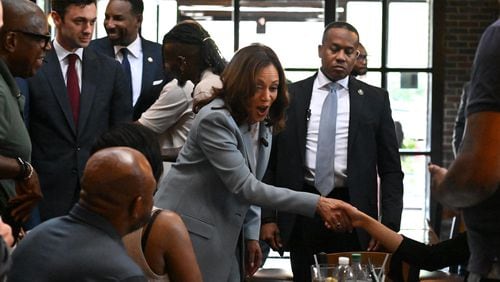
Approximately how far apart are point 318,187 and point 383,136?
18.4 inches

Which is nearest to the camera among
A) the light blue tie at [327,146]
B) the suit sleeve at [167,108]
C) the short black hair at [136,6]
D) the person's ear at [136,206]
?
the person's ear at [136,206]

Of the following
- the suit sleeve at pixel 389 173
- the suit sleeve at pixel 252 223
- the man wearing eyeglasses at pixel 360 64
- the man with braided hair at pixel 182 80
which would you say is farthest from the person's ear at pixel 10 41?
the man wearing eyeglasses at pixel 360 64

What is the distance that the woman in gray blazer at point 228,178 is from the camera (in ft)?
13.5

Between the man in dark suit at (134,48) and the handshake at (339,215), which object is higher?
the man in dark suit at (134,48)

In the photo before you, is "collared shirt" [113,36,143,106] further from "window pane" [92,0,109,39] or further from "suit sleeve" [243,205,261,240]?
"window pane" [92,0,109,39]

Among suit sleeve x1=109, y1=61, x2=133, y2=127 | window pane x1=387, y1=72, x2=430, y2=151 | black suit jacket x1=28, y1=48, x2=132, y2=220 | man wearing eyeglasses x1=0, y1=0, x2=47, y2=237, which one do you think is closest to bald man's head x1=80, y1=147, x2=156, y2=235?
man wearing eyeglasses x1=0, y1=0, x2=47, y2=237

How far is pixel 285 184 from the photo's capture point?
5.17 m

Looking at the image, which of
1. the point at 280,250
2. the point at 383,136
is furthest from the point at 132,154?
the point at 383,136

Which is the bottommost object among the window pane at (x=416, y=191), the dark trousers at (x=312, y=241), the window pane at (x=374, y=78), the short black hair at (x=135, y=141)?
the window pane at (x=416, y=191)

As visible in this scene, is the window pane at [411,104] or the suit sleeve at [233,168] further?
the window pane at [411,104]

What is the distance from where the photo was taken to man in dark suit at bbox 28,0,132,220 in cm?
511

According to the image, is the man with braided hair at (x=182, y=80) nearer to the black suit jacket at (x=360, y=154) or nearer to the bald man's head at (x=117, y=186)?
the black suit jacket at (x=360, y=154)

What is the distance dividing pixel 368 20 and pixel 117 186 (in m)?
8.31

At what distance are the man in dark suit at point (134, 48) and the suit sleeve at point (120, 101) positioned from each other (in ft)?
1.11
